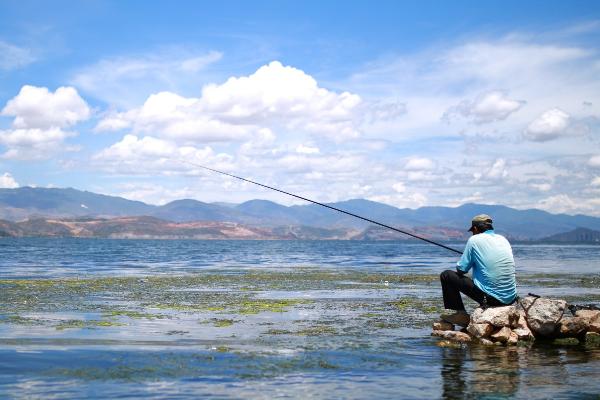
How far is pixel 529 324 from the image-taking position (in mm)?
15125

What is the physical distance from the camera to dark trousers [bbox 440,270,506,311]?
15.3m

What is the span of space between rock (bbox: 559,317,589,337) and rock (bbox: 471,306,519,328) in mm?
1071

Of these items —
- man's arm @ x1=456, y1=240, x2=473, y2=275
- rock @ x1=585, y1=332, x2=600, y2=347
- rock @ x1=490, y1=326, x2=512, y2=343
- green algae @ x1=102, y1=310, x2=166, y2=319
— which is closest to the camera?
rock @ x1=490, y1=326, x2=512, y2=343

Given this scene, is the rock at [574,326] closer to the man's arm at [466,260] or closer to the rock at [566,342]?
the rock at [566,342]

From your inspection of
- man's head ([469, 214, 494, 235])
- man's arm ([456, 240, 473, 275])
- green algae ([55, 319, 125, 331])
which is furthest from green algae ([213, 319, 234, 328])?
man's head ([469, 214, 494, 235])

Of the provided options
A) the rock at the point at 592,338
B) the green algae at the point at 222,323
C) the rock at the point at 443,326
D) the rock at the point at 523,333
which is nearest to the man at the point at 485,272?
the rock at the point at 443,326

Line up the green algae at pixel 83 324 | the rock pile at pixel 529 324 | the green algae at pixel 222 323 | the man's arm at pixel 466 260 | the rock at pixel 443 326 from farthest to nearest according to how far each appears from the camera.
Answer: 1. the green algae at pixel 222 323
2. the green algae at pixel 83 324
3. the rock at pixel 443 326
4. the man's arm at pixel 466 260
5. the rock pile at pixel 529 324

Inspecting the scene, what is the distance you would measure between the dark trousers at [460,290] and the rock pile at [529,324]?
16.7 inches

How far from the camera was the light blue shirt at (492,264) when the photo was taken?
15008mm

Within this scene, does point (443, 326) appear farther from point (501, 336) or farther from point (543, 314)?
point (543, 314)

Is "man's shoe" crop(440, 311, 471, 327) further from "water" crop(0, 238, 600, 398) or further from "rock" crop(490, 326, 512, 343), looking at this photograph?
"rock" crop(490, 326, 512, 343)

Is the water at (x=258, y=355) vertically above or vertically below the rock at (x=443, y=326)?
below

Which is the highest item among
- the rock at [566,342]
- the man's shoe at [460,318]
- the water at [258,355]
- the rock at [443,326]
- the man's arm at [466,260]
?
the man's arm at [466,260]

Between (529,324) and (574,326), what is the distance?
98 cm
